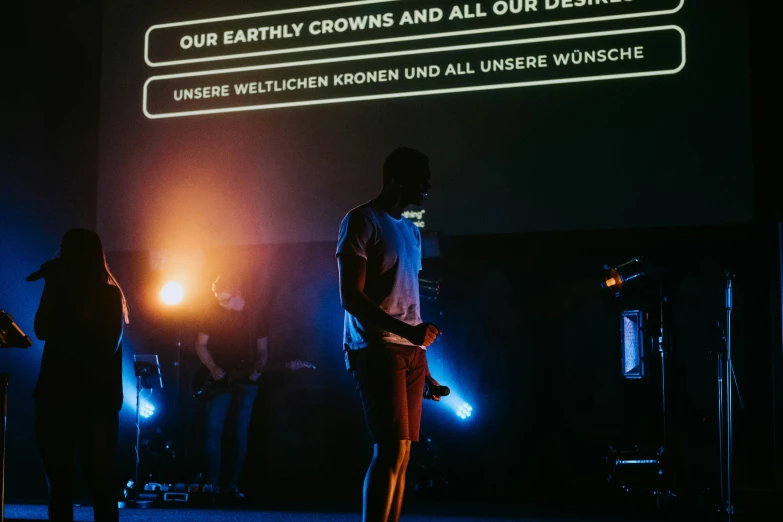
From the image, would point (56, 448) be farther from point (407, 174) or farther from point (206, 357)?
point (206, 357)

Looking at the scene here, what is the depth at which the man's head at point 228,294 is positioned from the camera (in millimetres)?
5922

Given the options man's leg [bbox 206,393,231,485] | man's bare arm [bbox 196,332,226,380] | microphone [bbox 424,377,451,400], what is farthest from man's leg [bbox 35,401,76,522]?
man's bare arm [bbox 196,332,226,380]

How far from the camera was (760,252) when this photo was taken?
5250 mm

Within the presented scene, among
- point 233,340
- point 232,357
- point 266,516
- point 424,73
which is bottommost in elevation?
point 266,516

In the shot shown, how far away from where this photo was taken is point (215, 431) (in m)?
5.73

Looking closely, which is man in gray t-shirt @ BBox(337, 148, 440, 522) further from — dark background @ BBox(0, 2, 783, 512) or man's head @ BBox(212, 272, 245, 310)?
man's head @ BBox(212, 272, 245, 310)

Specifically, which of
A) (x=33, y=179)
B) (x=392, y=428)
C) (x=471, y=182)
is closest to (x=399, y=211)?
(x=392, y=428)

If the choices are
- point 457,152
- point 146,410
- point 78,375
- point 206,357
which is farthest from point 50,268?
point 146,410

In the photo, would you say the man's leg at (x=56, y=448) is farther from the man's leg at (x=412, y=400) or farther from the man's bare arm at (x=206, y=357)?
the man's bare arm at (x=206, y=357)

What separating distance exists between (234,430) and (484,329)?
6.25ft

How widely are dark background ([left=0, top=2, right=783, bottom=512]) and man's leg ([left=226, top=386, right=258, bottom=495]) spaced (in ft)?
0.86

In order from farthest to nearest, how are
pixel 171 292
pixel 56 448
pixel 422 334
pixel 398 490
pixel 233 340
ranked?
1. pixel 171 292
2. pixel 233 340
3. pixel 56 448
4. pixel 398 490
5. pixel 422 334

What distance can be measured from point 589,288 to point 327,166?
1.96 metres

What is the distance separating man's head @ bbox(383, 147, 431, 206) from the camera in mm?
2650
